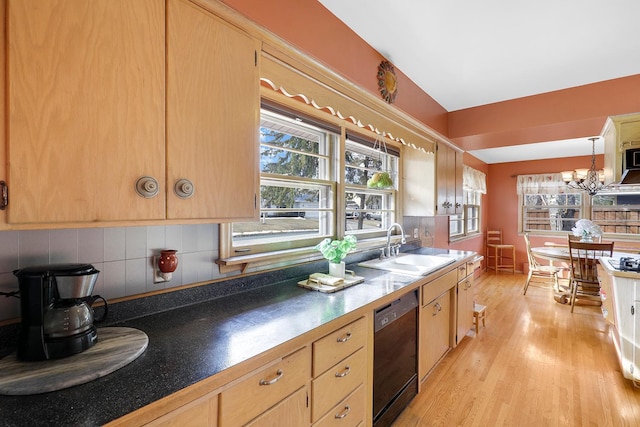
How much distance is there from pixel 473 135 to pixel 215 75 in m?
3.10

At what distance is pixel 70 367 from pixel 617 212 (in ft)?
24.7

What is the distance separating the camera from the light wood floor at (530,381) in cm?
193

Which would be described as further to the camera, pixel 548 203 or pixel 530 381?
pixel 548 203

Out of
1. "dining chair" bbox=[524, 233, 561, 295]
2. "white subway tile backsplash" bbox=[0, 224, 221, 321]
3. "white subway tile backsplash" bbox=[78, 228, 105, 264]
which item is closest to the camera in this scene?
"white subway tile backsplash" bbox=[0, 224, 221, 321]

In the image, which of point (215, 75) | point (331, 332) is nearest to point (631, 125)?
point (331, 332)

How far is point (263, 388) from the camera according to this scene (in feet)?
3.21

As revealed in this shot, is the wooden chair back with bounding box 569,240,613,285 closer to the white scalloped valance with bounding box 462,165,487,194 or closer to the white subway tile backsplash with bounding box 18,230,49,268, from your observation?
the white scalloped valance with bounding box 462,165,487,194

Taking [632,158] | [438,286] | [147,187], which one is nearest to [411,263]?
[438,286]

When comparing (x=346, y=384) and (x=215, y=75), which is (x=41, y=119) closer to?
(x=215, y=75)

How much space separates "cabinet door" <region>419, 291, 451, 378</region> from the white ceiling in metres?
1.86

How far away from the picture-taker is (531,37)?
2059 mm

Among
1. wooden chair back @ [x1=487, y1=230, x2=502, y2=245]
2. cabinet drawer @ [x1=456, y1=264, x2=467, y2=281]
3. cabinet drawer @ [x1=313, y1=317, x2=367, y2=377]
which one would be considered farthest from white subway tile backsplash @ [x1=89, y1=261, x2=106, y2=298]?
wooden chair back @ [x1=487, y1=230, x2=502, y2=245]

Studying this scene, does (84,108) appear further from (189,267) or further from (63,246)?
(189,267)

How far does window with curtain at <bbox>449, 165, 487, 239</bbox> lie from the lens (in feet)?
16.9
